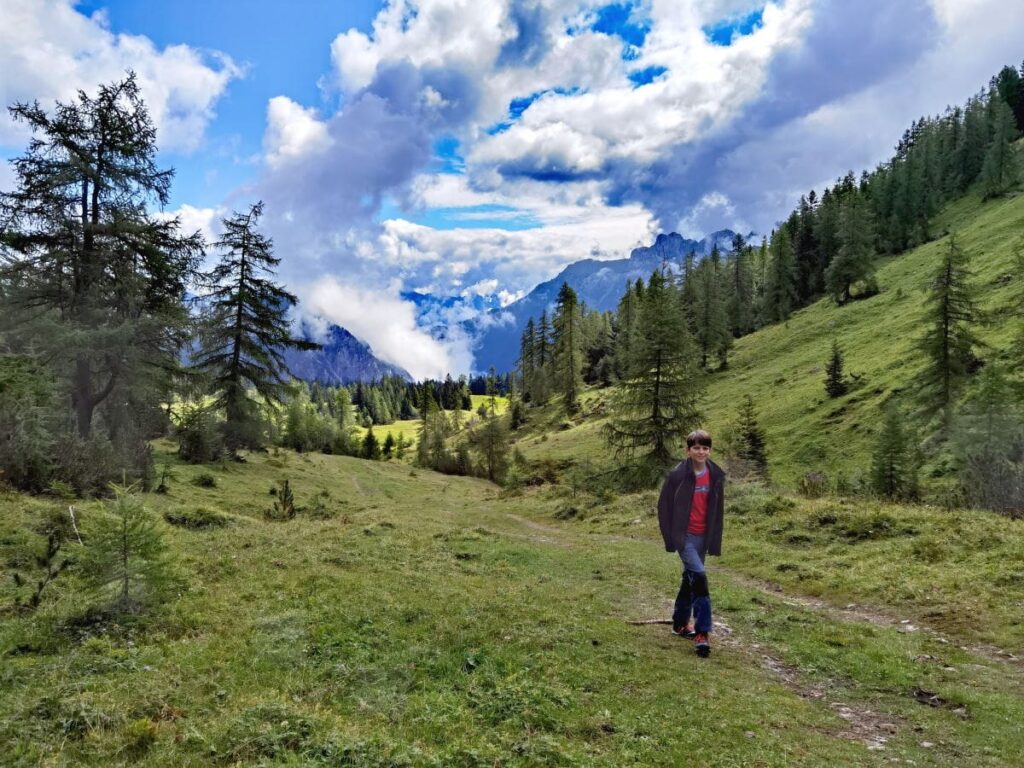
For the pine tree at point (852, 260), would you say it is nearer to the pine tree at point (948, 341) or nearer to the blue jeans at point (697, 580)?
the pine tree at point (948, 341)

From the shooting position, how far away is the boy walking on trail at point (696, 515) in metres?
9.30

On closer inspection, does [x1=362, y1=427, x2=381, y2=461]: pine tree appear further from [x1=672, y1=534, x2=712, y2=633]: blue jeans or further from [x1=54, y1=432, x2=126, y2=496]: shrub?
[x1=672, y1=534, x2=712, y2=633]: blue jeans

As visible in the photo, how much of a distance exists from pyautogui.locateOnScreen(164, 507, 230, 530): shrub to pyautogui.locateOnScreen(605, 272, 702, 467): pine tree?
25710 millimetres

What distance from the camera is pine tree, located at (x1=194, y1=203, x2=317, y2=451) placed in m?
36.2

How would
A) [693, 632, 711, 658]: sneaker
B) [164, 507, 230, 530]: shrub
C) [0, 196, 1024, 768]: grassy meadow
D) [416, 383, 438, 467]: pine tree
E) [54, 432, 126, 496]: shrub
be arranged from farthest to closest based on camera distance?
[416, 383, 438, 467]: pine tree → [164, 507, 230, 530]: shrub → [54, 432, 126, 496]: shrub → [693, 632, 711, 658]: sneaker → [0, 196, 1024, 768]: grassy meadow

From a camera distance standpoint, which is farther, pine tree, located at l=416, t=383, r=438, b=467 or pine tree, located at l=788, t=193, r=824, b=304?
pine tree, located at l=788, t=193, r=824, b=304

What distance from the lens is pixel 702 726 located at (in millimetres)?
6680

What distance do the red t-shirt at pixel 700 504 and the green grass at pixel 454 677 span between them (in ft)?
6.71

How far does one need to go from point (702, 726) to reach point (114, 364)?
25496 mm

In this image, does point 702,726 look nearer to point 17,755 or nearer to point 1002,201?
point 17,755

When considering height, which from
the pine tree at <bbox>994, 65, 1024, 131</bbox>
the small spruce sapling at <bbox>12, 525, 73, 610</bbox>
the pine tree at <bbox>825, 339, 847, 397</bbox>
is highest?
the pine tree at <bbox>994, 65, 1024, 131</bbox>

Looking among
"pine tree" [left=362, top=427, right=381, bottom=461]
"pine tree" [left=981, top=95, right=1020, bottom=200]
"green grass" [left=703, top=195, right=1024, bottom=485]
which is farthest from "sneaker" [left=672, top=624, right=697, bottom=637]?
"pine tree" [left=981, top=95, right=1020, bottom=200]

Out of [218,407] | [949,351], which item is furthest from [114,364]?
[949,351]

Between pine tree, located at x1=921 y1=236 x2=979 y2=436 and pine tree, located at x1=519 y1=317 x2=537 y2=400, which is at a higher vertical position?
pine tree, located at x1=519 y1=317 x2=537 y2=400
